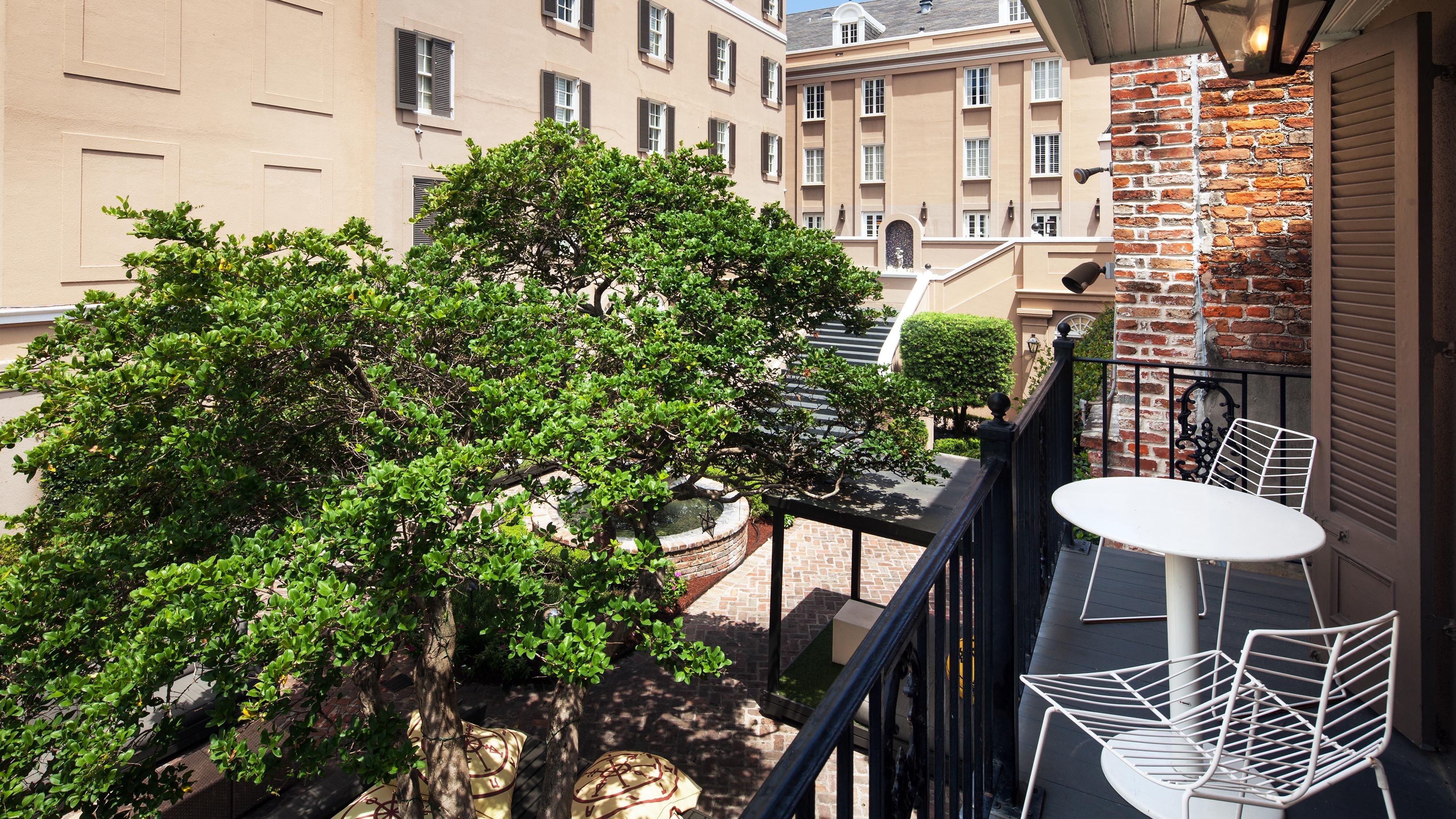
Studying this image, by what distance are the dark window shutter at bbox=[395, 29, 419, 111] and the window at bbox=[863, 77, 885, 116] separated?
21274 millimetres

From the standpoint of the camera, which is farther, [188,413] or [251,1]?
[251,1]

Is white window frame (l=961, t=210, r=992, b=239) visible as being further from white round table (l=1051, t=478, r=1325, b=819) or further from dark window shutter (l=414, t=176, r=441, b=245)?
white round table (l=1051, t=478, r=1325, b=819)

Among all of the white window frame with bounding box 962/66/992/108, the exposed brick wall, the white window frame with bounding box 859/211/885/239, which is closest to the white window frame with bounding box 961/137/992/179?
the white window frame with bounding box 962/66/992/108

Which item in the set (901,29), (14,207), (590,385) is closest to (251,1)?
(14,207)

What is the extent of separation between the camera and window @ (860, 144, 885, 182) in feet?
109

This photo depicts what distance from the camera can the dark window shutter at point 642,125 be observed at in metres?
21.7

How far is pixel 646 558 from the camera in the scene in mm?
5746

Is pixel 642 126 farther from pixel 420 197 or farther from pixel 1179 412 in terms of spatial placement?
pixel 1179 412

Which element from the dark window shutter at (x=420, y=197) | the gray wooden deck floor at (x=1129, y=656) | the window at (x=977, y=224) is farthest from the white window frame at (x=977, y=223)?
the gray wooden deck floor at (x=1129, y=656)

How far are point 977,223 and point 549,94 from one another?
18.3 meters

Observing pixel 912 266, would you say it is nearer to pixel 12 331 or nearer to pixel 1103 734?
pixel 12 331

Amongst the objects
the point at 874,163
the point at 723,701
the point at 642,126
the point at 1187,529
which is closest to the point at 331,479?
the point at 1187,529

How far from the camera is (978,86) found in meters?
31.2

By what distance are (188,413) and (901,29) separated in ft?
116
